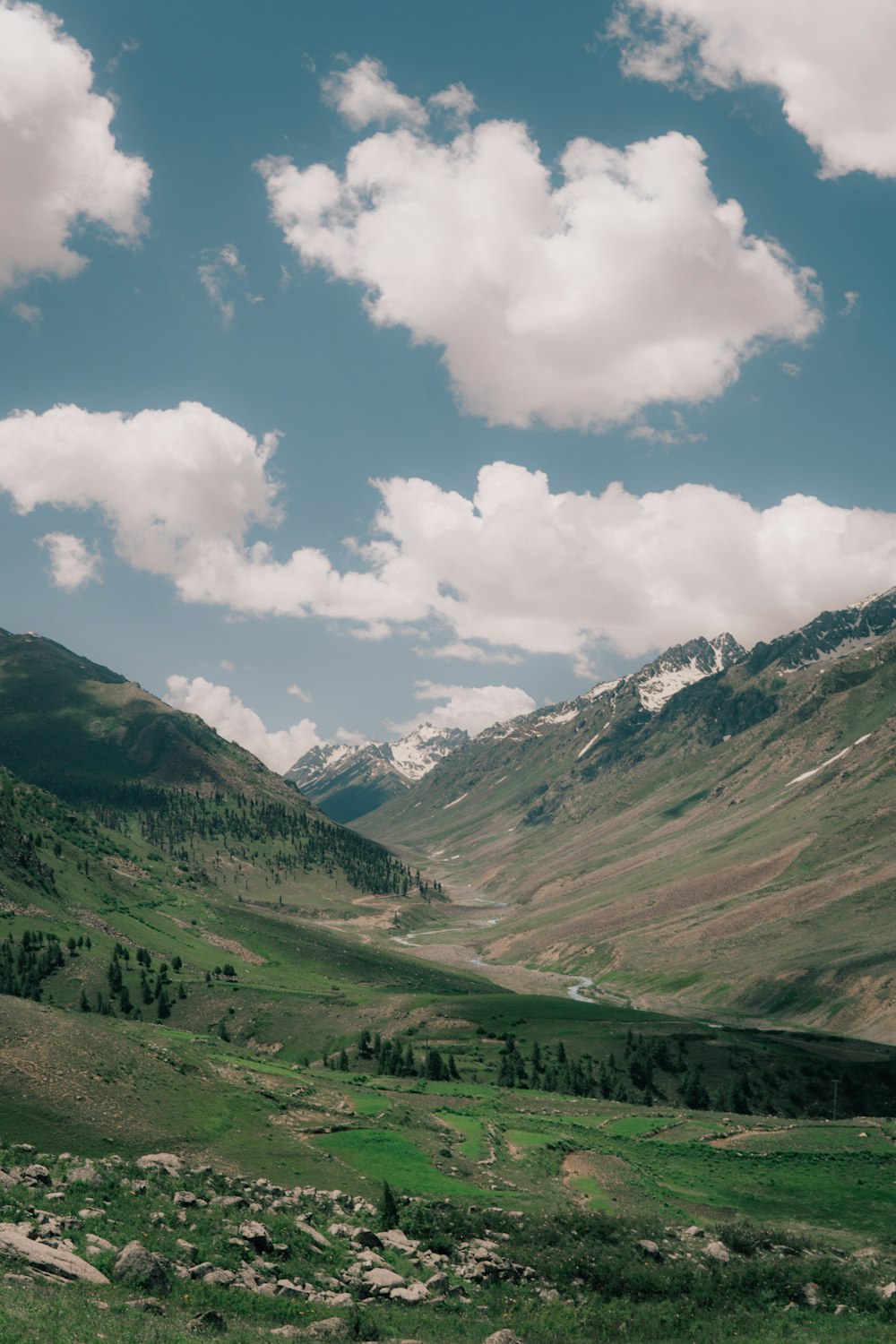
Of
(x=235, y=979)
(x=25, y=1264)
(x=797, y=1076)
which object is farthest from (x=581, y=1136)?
(x=235, y=979)

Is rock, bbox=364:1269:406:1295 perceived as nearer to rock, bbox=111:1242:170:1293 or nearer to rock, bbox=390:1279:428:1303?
rock, bbox=390:1279:428:1303

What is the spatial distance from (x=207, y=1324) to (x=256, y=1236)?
9.35 meters

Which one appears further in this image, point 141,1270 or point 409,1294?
point 409,1294

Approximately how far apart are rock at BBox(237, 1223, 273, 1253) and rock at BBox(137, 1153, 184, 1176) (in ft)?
28.3

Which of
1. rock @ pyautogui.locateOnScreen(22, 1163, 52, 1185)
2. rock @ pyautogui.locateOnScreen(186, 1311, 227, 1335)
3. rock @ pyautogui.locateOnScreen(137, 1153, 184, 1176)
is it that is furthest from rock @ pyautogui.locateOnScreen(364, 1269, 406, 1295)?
rock @ pyautogui.locateOnScreen(22, 1163, 52, 1185)

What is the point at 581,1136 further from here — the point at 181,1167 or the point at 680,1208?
the point at 181,1167

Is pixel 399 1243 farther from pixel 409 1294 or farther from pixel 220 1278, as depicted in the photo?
pixel 220 1278

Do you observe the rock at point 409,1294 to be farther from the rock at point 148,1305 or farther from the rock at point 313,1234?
the rock at point 148,1305

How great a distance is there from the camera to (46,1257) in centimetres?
2789

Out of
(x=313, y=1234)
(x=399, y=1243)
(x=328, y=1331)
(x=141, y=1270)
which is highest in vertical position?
(x=141, y=1270)

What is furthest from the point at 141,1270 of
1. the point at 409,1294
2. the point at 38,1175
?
the point at 38,1175

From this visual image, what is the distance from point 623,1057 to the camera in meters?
140

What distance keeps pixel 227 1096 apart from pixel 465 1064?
7438 cm

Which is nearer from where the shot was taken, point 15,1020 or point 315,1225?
point 315,1225
